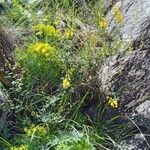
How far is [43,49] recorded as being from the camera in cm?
367

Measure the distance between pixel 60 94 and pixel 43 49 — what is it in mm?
335

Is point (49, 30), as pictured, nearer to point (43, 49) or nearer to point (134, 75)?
point (43, 49)

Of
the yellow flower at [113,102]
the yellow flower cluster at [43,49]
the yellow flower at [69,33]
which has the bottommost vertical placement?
A: the yellow flower at [113,102]

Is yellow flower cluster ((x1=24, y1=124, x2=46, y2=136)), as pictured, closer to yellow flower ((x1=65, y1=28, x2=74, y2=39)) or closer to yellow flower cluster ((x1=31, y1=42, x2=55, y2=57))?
yellow flower cluster ((x1=31, y1=42, x2=55, y2=57))

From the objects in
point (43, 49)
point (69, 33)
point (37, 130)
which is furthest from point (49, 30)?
point (37, 130)

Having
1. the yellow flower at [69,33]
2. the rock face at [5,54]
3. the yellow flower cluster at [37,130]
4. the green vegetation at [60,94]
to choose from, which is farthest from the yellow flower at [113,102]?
the rock face at [5,54]

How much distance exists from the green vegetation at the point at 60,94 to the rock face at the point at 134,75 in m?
0.07

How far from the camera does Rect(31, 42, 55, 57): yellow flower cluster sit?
367cm

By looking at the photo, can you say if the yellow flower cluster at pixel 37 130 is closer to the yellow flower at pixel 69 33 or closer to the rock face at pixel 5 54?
the rock face at pixel 5 54

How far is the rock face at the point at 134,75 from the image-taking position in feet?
11.8

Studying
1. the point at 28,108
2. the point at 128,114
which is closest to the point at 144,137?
the point at 128,114

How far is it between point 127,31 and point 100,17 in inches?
9.5

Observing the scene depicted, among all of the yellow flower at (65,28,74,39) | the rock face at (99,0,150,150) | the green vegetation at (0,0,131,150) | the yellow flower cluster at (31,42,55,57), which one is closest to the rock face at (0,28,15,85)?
the green vegetation at (0,0,131,150)

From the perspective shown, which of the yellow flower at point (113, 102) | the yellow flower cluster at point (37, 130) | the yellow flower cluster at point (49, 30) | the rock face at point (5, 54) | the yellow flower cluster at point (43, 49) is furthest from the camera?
the yellow flower cluster at point (49, 30)
